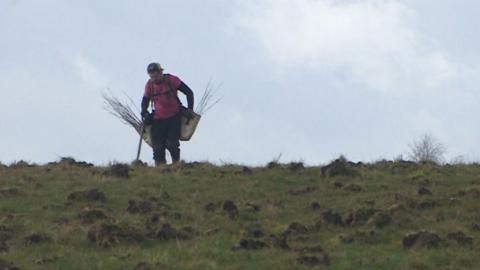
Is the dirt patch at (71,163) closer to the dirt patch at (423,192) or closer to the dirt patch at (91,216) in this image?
the dirt patch at (91,216)

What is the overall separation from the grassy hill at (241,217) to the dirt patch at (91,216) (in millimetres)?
16

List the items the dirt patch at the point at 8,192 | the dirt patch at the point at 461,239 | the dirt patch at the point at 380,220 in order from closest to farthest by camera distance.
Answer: the dirt patch at the point at 461,239 < the dirt patch at the point at 380,220 < the dirt patch at the point at 8,192

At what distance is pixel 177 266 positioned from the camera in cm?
Result: 1419

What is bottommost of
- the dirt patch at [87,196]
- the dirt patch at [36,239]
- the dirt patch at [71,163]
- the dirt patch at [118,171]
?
the dirt patch at [36,239]

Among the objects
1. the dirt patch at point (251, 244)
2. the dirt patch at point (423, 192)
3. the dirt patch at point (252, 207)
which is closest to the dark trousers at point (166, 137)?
the dirt patch at point (252, 207)

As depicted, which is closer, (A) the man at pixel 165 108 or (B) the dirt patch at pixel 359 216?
(B) the dirt patch at pixel 359 216

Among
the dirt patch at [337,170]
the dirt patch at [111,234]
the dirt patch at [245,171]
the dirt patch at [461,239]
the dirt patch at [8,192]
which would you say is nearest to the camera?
the dirt patch at [461,239]

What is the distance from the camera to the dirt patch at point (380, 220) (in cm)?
1603

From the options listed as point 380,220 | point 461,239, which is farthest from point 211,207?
point 461,239

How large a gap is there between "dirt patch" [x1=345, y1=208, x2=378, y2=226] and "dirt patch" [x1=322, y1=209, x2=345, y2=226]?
0.27 feet

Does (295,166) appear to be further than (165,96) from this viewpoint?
No

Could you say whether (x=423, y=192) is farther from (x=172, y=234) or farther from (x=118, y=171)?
(x=118, y=171)

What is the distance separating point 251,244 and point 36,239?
2.36 m

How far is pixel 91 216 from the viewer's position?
53.5ft
